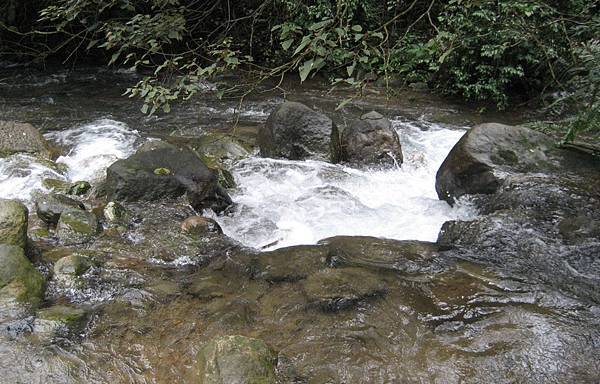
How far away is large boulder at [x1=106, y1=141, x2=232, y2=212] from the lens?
19.0ft

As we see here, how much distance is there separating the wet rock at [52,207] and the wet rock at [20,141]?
1740mm

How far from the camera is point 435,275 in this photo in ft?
14.2

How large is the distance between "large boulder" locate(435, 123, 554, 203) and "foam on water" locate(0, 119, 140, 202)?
13.8 ft

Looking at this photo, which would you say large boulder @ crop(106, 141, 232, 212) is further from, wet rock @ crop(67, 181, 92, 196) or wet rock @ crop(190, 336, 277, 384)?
wet rock @ crop(190, 336, 277, 384)

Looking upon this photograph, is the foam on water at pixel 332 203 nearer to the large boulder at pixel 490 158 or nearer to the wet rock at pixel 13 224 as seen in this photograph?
the large boulder at pixel 490 158

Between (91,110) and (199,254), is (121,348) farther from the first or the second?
(91,110)

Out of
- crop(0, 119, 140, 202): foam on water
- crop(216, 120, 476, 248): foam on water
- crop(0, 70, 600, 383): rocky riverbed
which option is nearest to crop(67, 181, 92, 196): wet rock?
crop(0, 70, 600, 383): rocky riverbed

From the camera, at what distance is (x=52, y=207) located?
5.38 metres

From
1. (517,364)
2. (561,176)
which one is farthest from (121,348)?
→ (561,176)

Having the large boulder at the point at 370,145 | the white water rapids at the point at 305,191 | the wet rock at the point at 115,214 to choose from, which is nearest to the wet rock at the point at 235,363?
the white water rapids at the point at 305,191

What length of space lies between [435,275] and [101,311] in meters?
2.57

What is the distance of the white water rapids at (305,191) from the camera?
18.3ft

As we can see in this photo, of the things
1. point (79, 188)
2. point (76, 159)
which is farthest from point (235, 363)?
point (76, 159)

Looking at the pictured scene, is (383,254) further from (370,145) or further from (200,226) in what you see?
(370,145)
